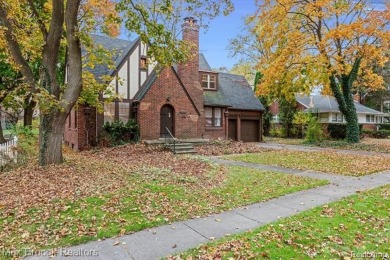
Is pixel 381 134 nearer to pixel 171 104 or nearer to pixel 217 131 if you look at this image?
pixel 217 131

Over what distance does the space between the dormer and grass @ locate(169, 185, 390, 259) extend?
17703 millimetres

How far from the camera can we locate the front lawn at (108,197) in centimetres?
464

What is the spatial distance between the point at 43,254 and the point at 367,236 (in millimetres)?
5136

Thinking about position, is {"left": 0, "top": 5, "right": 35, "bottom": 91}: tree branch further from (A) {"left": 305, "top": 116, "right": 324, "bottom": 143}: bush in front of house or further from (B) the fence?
(A) {"left": 305, "top": 116, "right": 324, "bottom": 143}: bush in front of house

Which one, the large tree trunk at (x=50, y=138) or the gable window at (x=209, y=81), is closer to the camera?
the large tree trunk at (x=50, y=138)

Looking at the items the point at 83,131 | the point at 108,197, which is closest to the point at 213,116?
the point at 83,131

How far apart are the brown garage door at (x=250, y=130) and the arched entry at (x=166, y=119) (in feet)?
29.3

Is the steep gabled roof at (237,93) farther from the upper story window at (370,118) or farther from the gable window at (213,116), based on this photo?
the upper story window at (370,118)

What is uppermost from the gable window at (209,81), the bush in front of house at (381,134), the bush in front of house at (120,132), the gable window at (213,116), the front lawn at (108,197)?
the gable window at (209,81)

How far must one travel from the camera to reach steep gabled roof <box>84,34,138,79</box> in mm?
17648

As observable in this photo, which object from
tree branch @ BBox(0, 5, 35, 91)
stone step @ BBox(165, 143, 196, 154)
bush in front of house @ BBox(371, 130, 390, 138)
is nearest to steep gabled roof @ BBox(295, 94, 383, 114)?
bush in front of house @ BBox(371, 130, 390, 138)

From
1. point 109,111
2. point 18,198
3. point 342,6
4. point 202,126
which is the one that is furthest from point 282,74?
point 18,198

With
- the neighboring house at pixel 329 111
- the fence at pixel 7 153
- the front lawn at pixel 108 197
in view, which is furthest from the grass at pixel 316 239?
the neighboring house at pixel 329 111

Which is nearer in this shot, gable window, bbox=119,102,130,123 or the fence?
the fence
